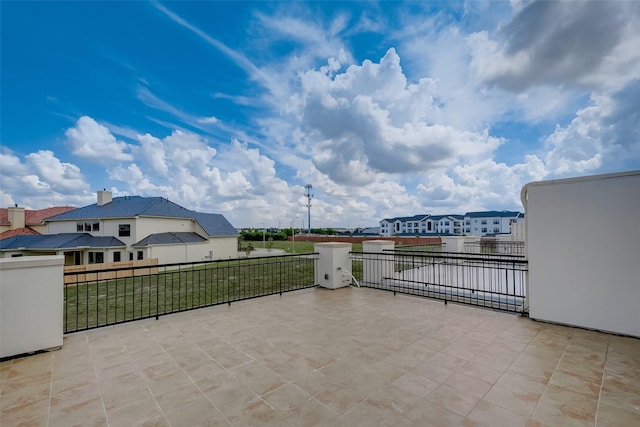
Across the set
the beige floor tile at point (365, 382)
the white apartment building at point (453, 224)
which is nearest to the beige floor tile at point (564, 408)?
the beige floor tile at point (365, 382)

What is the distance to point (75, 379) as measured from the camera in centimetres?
252

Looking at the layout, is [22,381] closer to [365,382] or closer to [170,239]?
[365,382]

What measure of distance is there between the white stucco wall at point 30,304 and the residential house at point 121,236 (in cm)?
2008

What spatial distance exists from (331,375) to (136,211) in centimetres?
2474

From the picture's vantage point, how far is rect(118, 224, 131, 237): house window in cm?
2169

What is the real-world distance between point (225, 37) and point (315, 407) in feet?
33.6

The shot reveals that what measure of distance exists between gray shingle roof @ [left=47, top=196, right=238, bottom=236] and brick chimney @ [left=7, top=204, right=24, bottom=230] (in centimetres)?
753

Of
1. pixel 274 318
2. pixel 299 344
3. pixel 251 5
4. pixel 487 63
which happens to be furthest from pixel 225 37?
pixel 299 344

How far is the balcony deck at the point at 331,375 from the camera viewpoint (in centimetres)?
197

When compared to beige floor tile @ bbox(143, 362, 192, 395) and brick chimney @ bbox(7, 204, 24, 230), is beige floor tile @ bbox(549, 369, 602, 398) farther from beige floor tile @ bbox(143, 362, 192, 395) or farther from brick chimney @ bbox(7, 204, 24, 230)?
brick chimney @ bbox(7, 204, 24, 230)

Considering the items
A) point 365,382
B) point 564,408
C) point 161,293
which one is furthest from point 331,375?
point 161,293

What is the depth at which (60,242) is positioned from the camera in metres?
20.7

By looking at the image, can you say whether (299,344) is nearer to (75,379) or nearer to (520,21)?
(75,379)

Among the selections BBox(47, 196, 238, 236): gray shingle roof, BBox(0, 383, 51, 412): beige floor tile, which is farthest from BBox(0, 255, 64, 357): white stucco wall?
BBox(47, 196, 238, 236): gray shingle roof
